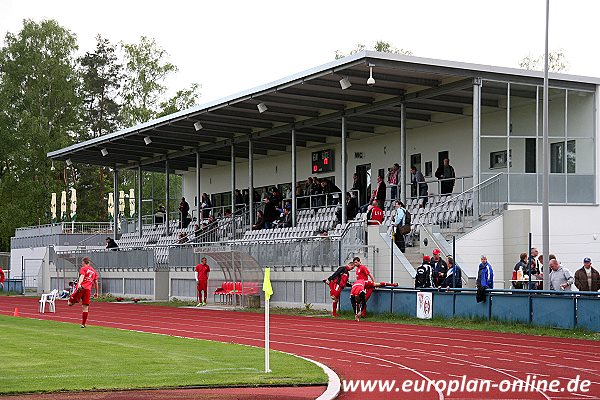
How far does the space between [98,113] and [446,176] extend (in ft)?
217

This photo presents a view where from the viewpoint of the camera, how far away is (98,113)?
9825 centimetres

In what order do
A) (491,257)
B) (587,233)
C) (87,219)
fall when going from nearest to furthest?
(491,257) → (587,233) → (87,219)

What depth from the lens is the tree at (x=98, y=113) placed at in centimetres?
9600

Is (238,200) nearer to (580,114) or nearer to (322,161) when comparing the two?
(322,161)

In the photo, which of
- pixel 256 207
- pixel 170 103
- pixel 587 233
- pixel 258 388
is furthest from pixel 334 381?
pixel 170 103

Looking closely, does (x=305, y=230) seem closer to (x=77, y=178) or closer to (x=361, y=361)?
(x=361, y=361)

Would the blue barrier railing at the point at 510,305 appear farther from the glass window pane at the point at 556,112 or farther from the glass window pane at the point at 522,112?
the glass window pane at the point at 556,112

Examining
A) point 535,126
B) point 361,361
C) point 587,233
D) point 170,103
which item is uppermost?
point 170,103

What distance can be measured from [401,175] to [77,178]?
206ft

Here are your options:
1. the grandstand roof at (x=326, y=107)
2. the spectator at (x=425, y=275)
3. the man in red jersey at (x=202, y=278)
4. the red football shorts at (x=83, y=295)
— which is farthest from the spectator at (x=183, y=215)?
the spectator at (x=425, y=275)

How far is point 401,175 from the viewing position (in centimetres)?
3856

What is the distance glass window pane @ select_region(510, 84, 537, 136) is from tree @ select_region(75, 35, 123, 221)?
203 ft

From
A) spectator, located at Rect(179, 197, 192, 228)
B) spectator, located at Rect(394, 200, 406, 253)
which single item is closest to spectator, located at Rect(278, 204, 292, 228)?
spectator, located at Rect(179, 197, 192, 228)

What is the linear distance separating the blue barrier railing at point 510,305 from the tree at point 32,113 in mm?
54367
